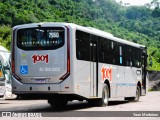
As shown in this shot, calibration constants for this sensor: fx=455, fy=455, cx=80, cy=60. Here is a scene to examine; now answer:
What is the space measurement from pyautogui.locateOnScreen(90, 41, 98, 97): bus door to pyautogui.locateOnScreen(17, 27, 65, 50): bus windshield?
80.7 inches

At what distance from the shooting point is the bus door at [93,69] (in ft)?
55.6

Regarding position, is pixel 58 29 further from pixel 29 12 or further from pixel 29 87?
pixel 29 12

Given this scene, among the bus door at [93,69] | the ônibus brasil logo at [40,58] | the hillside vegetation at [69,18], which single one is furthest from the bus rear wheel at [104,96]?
the hillside vegetation at [69,18]

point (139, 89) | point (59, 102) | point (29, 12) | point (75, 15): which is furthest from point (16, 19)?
point (59, 102)

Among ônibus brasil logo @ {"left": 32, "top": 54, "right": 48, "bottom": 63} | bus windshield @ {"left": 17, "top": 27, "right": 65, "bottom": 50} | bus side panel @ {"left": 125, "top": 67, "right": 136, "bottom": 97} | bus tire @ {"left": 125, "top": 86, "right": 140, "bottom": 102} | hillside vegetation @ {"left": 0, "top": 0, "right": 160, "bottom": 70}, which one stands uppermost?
hillside vegetation @ {"left": 0, "top": 0, "right": 160, "bottom": 70}

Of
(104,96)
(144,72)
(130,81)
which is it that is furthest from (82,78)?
(144,72)

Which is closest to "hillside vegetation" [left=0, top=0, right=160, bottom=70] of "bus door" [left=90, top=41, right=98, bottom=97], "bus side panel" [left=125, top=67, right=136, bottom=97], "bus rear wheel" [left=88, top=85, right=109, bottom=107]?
"bus side panel" [left=125, top=67, right=136, bottom=97]

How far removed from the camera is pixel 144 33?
120 m

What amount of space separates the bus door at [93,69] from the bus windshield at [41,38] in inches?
80.7

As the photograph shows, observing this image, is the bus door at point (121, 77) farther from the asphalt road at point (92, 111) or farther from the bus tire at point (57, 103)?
the bus tire at point (57, 103)

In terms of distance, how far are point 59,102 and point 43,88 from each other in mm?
2866

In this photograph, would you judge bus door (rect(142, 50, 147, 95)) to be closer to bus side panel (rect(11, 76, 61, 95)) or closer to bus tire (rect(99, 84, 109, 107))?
bus tire (rect(99, 84, 109, 107))

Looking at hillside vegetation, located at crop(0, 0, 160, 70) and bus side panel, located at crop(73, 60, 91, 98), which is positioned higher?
hillside vegetation, located at crop(0, 0, 160, 70)

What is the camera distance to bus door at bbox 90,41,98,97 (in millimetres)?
16938
